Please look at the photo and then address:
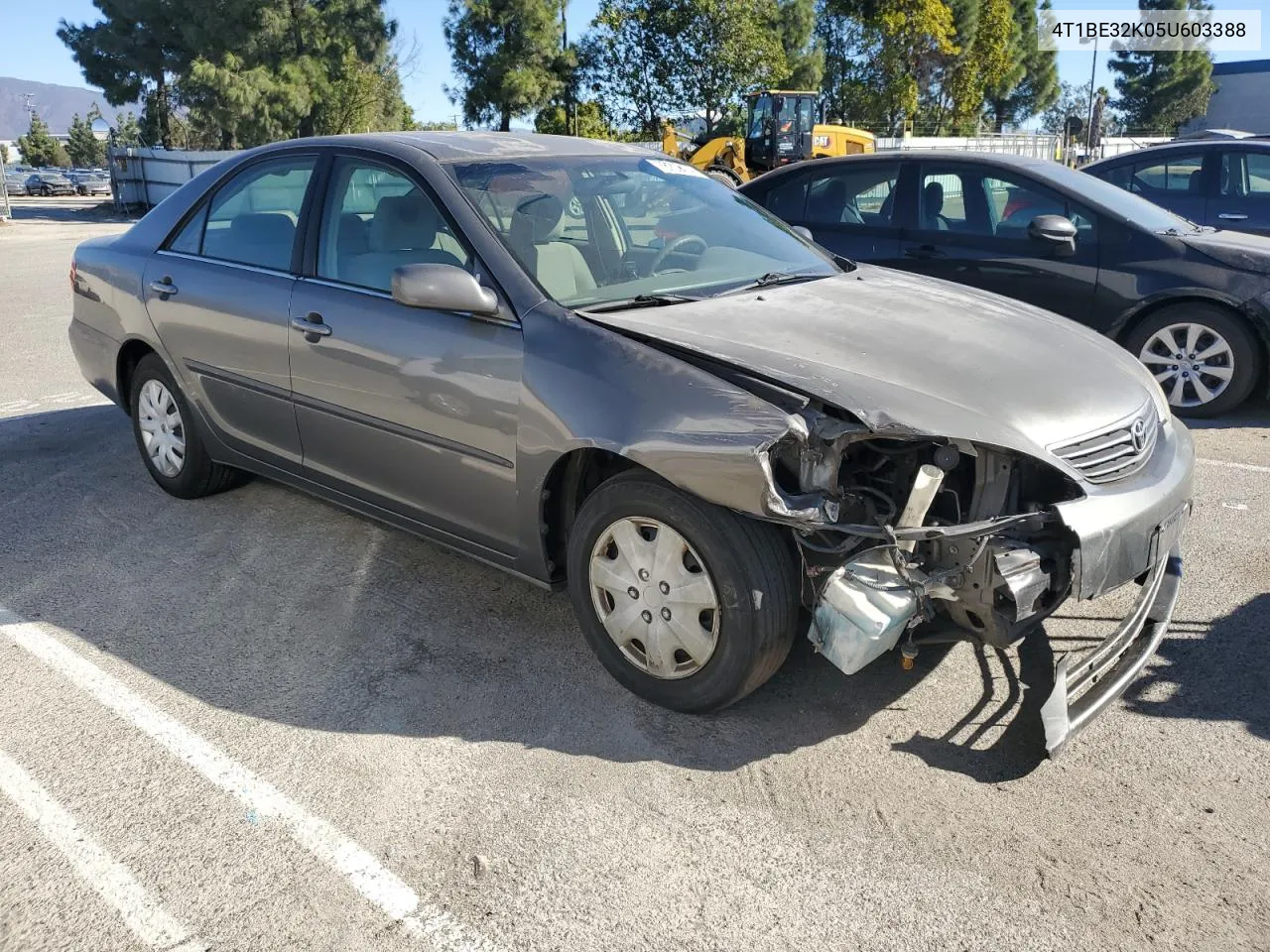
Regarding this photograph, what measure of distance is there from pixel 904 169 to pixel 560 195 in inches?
166

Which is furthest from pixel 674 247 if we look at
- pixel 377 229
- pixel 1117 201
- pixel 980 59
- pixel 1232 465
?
pixel 980 59

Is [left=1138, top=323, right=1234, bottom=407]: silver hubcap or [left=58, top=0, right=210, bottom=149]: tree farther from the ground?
[left=58, top=0, right=210, bottom=149]: tree

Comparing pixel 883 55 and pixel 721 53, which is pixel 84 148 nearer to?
pixel 721 53

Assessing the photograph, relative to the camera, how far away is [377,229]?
162 inches

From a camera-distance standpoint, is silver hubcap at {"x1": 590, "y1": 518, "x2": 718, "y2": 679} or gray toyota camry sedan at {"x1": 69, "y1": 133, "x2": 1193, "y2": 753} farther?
silver hubcap at {"x1": 590, "y1": 518, "x2": 718, "y2": 679}

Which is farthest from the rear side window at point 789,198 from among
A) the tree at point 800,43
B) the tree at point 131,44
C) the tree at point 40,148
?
the tree at point 40,148

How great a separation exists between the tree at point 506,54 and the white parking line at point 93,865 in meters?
38.5

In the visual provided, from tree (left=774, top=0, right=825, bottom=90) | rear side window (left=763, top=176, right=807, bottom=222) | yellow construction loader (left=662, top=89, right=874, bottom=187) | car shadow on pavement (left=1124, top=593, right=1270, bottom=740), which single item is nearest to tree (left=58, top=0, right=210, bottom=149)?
yellow construction loader (left=662, top=89, right=874, bottom=187)

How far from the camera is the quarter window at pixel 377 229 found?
3.91 m

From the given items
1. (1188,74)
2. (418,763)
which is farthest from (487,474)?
(1188,74)

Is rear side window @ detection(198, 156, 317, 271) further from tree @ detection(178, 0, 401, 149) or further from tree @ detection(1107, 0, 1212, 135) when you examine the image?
tree @ detection(1107, 0, 1212, 135)

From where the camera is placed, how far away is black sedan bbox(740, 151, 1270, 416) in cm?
659

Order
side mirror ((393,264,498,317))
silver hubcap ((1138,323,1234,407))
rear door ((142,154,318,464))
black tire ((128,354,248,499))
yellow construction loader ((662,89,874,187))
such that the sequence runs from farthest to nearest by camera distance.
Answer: yellow construction loader ((662,89,874,187)), silver hubcap ((1138,323,1234,407)), black tire ((128,354,248,499)), rear door ((142,154,318,464)), side mirror ((393,264,498,317))

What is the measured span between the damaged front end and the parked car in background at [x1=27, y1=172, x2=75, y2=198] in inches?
2235
